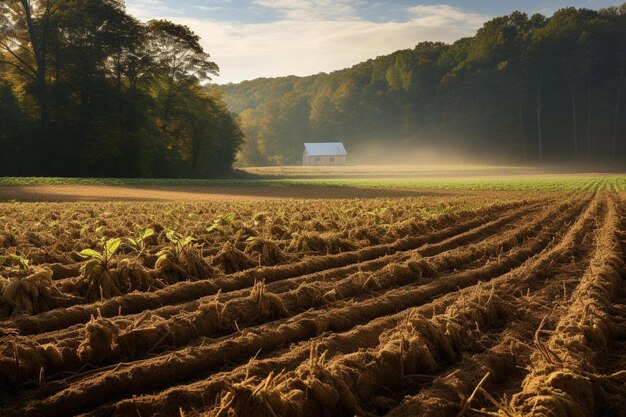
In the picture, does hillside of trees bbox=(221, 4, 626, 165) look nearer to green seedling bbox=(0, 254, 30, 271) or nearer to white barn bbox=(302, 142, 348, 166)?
white barn bbox=(302, 142, 348, 166)

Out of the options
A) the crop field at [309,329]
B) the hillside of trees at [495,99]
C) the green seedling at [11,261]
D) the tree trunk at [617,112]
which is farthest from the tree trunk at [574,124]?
the green seedling at [11,261]

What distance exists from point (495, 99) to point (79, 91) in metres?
69.4

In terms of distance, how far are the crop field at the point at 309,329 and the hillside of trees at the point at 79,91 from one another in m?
37.7

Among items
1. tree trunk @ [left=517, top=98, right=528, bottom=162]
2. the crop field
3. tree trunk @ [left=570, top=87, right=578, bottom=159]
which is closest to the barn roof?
tree trunk @ [left=517, top=98, right=528, bottom=162]

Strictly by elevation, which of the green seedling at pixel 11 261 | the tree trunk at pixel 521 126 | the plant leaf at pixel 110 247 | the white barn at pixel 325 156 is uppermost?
the tree trunk at pixel 521 126

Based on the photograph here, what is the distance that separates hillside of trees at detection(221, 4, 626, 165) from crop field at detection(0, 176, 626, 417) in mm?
83408

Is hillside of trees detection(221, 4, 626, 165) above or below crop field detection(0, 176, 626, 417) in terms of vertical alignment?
above

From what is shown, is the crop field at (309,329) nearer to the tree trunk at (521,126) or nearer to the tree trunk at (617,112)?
the tree trunk at (521,126)

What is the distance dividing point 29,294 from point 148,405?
10.9ft

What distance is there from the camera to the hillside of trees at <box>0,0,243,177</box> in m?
44.3

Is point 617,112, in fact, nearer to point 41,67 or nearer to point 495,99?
point 495,99

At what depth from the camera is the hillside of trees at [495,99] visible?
87.1 metres

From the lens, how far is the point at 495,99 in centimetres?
9231

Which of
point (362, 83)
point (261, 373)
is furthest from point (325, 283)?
point (362, 83)
